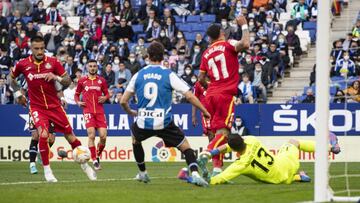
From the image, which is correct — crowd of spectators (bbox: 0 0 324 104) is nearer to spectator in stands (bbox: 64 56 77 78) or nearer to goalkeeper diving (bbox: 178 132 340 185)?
spectator in stands (bbox: 64 56 77 78)

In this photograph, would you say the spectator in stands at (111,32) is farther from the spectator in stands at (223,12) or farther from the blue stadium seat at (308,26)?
the blue stadium seat at (308,26)

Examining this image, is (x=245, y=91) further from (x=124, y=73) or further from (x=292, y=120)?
(x=124, y=73)

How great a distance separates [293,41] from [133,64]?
565 cm

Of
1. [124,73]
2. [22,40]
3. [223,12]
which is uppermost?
[223,12]

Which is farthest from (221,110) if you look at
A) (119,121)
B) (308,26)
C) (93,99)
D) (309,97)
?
(308,26)

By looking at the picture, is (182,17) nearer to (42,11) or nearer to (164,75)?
(42,11)

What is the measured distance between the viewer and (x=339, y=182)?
1725cm

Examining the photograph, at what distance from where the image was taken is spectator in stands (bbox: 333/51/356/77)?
1866cm

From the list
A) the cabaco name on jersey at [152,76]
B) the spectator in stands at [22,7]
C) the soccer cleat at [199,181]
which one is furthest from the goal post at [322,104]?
the spectator in stands at [22,7]

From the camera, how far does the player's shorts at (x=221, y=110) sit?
1759cm

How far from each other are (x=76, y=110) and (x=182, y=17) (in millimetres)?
8031

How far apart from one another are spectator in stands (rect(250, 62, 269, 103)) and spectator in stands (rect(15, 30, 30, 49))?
10423 mm

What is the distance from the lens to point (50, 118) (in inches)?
736

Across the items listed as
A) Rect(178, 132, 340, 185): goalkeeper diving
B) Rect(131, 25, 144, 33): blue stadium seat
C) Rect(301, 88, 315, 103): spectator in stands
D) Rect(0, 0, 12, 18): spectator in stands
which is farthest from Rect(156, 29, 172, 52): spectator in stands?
Rect(178, 132, 340, 185): goalkeeper diving
